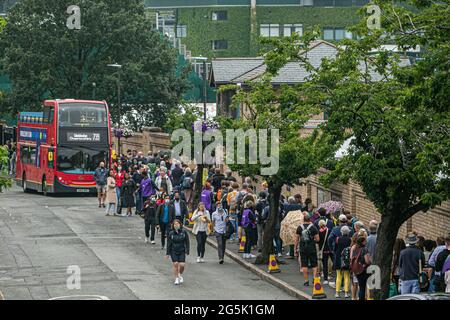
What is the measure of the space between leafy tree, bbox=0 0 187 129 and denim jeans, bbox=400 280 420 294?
48406mm

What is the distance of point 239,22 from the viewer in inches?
4080

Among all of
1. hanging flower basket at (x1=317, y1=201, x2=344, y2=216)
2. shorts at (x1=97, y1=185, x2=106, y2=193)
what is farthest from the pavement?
shorts at (x1=97, y1=185, x2=106, y2=193)

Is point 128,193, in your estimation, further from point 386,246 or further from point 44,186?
point 386,246

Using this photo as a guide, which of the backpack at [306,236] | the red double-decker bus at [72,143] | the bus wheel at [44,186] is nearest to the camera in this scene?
the backpack at [306,236]

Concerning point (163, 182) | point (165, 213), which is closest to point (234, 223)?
point (165, 213)

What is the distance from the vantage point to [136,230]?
120 feet

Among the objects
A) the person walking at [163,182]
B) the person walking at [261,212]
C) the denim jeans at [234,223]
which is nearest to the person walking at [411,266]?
the person walking at [261,212]

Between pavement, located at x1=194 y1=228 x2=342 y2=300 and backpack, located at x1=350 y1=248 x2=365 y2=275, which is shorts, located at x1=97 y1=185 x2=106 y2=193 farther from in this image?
backpack, located at x1=350 y1=248 x2=365 y2=275

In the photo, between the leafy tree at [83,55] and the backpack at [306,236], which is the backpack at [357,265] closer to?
the backpack at [306,236]

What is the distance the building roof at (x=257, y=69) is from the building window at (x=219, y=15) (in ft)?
144

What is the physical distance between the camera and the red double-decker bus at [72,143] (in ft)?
157

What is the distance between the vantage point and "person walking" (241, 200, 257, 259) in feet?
98.0
